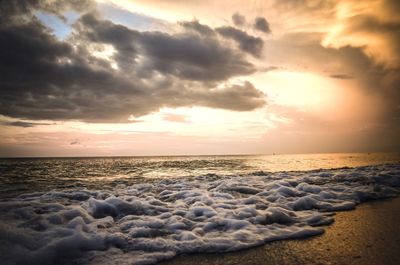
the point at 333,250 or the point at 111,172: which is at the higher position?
the point at 333,250

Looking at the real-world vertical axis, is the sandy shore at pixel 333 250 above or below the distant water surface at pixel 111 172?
above

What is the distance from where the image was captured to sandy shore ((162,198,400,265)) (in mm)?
3447

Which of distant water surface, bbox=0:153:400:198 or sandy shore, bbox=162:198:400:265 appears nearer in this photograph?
sandy shore, bbox=162:198:400:265

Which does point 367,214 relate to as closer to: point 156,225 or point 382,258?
point 382,258

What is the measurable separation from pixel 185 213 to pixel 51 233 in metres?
2.90

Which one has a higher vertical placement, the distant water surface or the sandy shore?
the sandy shore

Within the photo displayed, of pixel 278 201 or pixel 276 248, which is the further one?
pixel 278 201

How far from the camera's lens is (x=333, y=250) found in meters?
3.76

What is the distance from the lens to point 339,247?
3865 millimetres

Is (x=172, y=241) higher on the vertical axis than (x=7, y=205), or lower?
lower

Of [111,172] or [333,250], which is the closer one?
[333,250]

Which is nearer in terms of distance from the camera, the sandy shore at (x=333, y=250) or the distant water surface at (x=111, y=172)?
the sandy shore at (x=333, y=250)

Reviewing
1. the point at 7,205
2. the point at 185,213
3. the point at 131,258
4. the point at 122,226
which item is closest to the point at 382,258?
the point at 131,258

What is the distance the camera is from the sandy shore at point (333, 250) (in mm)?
3447
